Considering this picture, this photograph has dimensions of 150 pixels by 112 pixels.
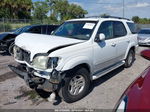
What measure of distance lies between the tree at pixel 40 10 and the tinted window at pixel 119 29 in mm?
58805

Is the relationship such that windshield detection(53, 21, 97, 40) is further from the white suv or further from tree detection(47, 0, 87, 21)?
tree detection(47, 0, 87, 21)

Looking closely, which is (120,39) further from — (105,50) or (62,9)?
(62,9)

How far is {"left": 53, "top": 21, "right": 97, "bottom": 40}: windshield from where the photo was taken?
4.45m

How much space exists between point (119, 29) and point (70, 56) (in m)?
2.92

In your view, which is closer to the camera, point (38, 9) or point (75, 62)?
point (75, 62)

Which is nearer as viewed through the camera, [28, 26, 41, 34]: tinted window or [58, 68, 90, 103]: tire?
[58, 68, 90, 103]: tire

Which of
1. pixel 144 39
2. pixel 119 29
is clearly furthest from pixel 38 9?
pixel 119 29

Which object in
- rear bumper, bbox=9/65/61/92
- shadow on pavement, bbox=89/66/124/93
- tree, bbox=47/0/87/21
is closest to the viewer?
rear bumper, bbox=9/65/61/92

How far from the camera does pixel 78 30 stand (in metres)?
4.71

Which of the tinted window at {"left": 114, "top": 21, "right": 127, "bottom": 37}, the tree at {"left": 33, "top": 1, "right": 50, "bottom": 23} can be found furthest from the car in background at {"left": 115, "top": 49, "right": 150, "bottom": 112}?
the tree at {"left": 33, "top": 1, "right": 50, "bottom": 23}

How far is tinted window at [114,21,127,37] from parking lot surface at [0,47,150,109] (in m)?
1.43

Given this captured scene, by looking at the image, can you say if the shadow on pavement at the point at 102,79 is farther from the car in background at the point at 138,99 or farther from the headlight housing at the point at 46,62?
the car in background at the point at 138,99

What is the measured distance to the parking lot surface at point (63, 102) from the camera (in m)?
3.84

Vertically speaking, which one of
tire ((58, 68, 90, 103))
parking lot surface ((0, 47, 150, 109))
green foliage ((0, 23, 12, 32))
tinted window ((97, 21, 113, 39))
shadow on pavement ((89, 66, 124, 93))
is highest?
green foliage ((0, 23, 12, 32))
